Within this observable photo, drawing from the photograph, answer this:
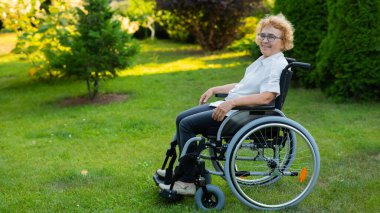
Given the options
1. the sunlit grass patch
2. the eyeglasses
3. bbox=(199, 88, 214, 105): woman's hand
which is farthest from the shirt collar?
the sunlit grass patch

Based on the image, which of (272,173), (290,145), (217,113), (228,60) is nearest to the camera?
(217,113)

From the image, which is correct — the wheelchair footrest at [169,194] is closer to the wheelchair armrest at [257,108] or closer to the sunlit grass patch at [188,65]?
the wheelchair armrest at [257,108]

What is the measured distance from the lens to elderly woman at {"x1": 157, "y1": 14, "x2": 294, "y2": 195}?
303cm

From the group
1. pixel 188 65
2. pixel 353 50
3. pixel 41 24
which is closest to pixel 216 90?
pixel 353 50

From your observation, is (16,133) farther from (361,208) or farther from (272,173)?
(361,208)

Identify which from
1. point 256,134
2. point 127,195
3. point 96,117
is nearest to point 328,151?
point 256,134

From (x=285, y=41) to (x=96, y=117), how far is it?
3405mm

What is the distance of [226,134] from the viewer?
3.16 metres

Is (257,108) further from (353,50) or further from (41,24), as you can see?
(41,24)

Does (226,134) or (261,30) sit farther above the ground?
(261,30)

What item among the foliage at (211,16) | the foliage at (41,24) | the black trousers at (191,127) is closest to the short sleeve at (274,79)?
the black trousers at (191,127)

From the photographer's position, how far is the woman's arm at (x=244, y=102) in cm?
300

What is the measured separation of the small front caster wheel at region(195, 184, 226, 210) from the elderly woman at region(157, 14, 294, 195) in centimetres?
7

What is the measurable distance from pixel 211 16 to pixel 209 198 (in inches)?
342
